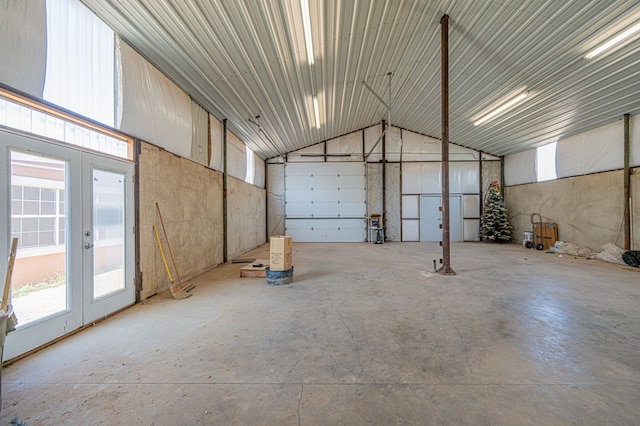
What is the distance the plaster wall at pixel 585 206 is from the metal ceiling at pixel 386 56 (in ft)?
5.31

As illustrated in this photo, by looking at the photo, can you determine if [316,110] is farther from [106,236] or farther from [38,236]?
[38,236]

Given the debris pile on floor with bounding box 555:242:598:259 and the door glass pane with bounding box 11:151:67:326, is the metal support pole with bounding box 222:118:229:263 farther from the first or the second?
the debris pile on floor with bounding box 555:242:598:259

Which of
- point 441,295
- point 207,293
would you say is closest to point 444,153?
point 441,295

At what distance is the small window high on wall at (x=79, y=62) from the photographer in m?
2.48

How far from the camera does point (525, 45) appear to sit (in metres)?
4.82

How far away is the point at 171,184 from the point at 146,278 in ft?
5.22

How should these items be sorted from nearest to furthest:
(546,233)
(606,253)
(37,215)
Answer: (37,215), (606,253), (546,233)

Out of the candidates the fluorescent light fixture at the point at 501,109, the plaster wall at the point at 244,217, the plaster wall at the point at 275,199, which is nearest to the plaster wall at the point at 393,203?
the fluorescent light fixture at the point at 501,109

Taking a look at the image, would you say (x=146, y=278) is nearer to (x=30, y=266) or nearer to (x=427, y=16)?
(x=30, y=266)

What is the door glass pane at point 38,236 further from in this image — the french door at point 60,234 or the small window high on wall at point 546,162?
the small window high on wall at point 546,162

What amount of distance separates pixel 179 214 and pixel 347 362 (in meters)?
3.90

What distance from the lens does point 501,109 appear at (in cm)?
729

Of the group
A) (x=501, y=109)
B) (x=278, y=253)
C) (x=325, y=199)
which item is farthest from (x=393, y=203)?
(x=278, y=253)

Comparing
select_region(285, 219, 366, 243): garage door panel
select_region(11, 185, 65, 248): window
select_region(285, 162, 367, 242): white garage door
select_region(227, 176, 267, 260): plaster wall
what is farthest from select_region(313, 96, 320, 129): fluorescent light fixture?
select_region(11, 185, 65, 248): window
